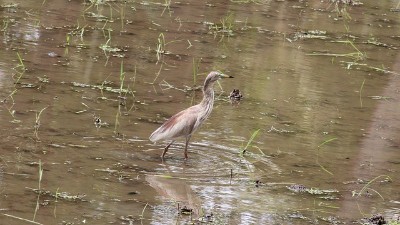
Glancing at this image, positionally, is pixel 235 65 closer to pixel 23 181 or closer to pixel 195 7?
pixel 195 7

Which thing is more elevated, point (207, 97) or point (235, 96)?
point (207, 97)

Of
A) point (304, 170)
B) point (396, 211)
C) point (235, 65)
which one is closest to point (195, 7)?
point (235, 65)

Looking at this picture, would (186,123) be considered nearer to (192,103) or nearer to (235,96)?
(192,103)

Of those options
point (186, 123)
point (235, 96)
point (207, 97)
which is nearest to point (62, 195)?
point (186, 123)

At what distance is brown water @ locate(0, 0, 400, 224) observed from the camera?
25.0 feet

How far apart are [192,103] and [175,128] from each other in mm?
1887

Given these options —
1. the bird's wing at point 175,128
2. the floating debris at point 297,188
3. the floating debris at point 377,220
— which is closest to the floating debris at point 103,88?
the bird's wing at point 175,128

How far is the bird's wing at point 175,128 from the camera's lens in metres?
8.85

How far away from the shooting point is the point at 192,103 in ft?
35.4

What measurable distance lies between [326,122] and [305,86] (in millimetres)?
1497

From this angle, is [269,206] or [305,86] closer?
[269,206]

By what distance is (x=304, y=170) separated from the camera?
8781 millimetres

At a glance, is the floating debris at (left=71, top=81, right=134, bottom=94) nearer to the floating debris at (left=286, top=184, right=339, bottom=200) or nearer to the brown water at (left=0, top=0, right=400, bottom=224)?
the brown water at (left=0, top=0, right=400, bottom=224)

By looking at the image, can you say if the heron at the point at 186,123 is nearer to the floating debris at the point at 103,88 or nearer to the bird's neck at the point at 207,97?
the bird's neck at the point at 207,97
